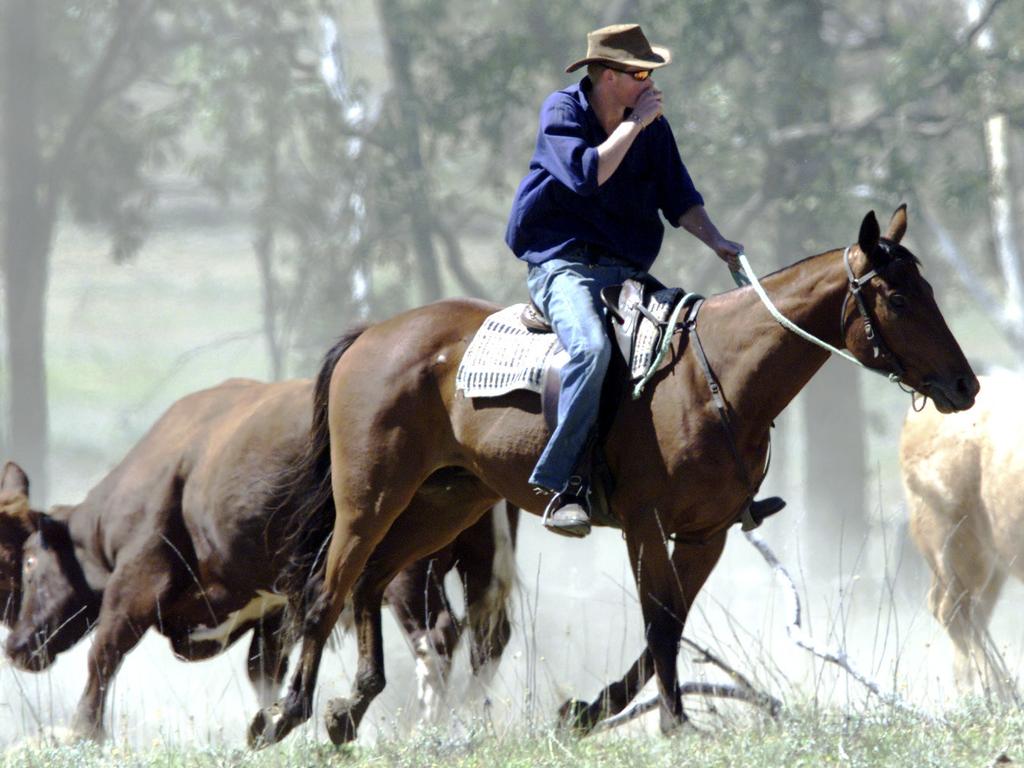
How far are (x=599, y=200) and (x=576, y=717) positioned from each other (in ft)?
6.76

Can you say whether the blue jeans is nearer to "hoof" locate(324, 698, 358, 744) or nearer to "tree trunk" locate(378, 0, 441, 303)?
"hoof" locate(324, 698, 358, 744)

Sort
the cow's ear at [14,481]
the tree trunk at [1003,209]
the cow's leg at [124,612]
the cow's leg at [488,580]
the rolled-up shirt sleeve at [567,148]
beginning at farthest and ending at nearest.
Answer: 1. the tree trunk at [1003,209]
2. the cow's ear at [14,481]
3. the cow's leg at [124,612]
4. the cow's leg at [488,580]
5. the rolled-up shirt sleeve at [567,148]

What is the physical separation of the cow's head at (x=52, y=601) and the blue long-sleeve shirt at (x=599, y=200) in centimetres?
346

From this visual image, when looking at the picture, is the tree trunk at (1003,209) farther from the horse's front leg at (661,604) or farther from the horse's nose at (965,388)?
the horse's front leg at (661,604)

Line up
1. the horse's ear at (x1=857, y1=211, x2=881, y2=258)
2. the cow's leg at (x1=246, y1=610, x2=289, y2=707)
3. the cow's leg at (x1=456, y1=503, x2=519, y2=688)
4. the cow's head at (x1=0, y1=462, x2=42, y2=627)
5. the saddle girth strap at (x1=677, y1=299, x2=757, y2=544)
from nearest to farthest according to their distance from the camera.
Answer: the horse's ear at (x1=857, y1=211, x2=881, y2=258), the saddle girth strap at (x1=677, y1=299, x2=757, y2=544), the cow's leg at (x1=456, y1=503, x2=519, y2=688), the cow's leg at (x1=246, y1=610, x2=289, y2=707), the cow's head at (x1=0, y1=462, x2=42, y2=627)

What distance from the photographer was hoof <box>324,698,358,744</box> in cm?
637

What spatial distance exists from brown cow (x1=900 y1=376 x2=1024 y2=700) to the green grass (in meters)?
2.37

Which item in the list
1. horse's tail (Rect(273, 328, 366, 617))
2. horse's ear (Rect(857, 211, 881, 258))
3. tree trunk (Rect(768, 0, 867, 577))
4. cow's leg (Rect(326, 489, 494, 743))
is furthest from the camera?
tree trunk (Rect(768, 0, 867, 577))

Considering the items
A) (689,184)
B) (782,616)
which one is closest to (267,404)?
(689,184)

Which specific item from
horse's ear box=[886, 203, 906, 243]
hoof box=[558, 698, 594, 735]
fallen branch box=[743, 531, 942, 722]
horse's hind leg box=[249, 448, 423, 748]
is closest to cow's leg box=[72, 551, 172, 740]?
horse's hind leg box=[249, 448, 423, 748]

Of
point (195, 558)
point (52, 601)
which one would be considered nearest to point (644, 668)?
point (195, 558)

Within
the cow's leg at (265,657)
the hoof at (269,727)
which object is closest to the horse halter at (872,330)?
the hoof at (269,727)

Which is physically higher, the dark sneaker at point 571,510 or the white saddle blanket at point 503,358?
the white saddle blanket at point 503,358

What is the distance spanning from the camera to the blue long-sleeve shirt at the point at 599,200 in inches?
242
